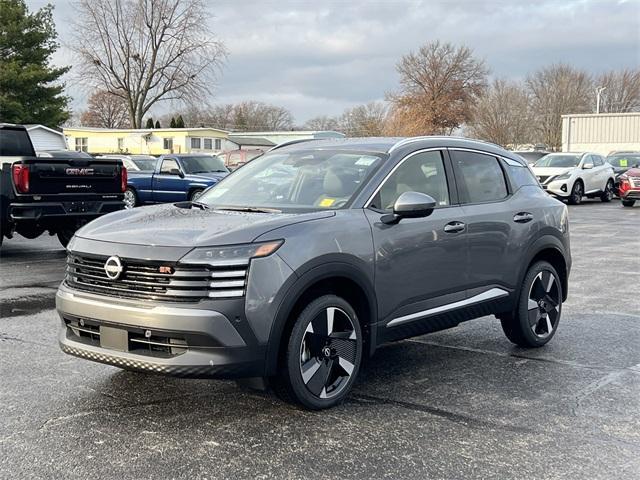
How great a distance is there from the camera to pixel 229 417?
175 inches

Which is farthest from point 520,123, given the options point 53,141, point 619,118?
point 53,141

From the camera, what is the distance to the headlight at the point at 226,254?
4.15m

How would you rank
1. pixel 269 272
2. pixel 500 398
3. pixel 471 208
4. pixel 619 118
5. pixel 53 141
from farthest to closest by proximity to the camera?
pixel 619 118, pixel 53 141, pixel 471 208, pixel 500 398, pixel 269 272

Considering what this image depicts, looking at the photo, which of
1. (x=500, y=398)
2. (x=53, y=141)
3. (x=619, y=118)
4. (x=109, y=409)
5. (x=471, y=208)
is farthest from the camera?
(x=619, y=118)

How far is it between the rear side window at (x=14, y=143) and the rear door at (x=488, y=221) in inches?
374

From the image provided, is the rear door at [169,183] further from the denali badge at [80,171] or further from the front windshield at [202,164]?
the denali badge at [80,171]

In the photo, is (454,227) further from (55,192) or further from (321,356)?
(55,192)

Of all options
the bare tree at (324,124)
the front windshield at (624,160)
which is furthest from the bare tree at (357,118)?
the front windshield at (624,160)

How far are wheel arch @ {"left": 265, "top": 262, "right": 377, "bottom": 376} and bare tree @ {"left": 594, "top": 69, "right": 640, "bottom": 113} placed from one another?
86.2 m

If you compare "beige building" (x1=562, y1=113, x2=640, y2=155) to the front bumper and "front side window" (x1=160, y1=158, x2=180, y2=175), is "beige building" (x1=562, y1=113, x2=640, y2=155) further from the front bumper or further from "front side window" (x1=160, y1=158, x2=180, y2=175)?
the front bumper

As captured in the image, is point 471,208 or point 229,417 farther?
point 471,208

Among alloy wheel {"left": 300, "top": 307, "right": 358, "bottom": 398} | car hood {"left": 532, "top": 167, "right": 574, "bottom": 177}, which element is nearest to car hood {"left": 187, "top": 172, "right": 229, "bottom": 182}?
car hood {"left": 532, "top": 167, "right": 574, "bottom": 177}

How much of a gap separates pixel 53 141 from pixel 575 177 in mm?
31697

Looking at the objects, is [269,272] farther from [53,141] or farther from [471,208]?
[53,141]
